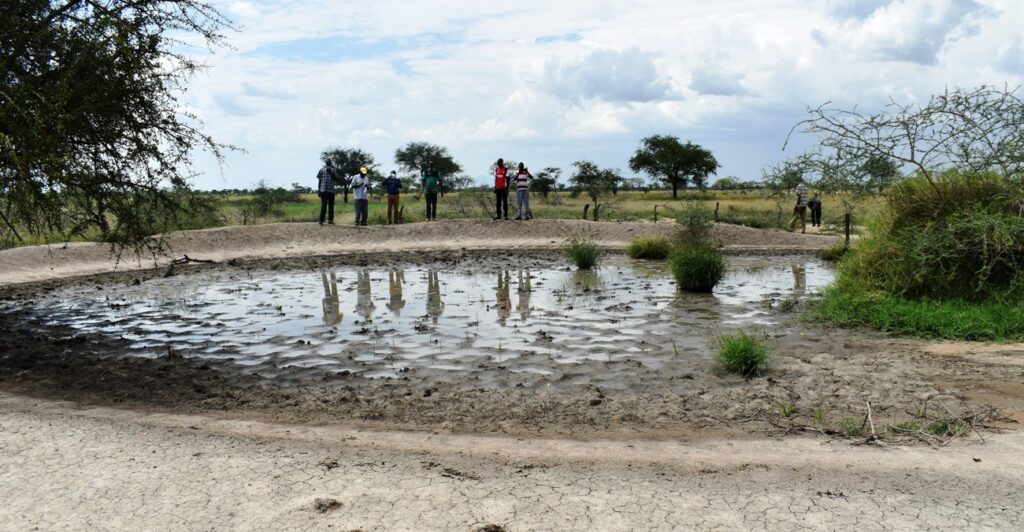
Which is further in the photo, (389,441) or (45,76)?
(45,76)

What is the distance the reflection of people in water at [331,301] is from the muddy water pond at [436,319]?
1.2 inches

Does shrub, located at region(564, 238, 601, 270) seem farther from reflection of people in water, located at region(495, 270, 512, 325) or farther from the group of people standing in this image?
the group of people standing

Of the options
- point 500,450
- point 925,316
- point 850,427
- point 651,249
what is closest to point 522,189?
point 651,249

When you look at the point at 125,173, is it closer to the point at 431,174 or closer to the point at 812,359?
the point at 812,359

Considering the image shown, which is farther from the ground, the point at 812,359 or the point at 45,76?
the point at 45,76

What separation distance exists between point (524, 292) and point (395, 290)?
7.80ft

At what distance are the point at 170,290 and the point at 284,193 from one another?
101 ft

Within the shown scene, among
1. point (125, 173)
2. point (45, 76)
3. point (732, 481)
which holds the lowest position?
point (732, 481)

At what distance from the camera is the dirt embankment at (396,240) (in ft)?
61.5

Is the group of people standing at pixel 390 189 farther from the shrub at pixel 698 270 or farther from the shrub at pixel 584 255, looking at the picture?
the shrub at pixel 698 270

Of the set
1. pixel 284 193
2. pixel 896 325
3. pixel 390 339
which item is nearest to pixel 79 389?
pixel 390 339

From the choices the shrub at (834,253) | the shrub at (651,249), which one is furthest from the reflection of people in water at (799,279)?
the shrub at (651,249)

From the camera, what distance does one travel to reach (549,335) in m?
9.95

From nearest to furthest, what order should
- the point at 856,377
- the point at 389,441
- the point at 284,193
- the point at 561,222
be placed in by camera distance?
the point at 389,441 → the point at 856,377 → the point at 561,222 → the point at 284,193
